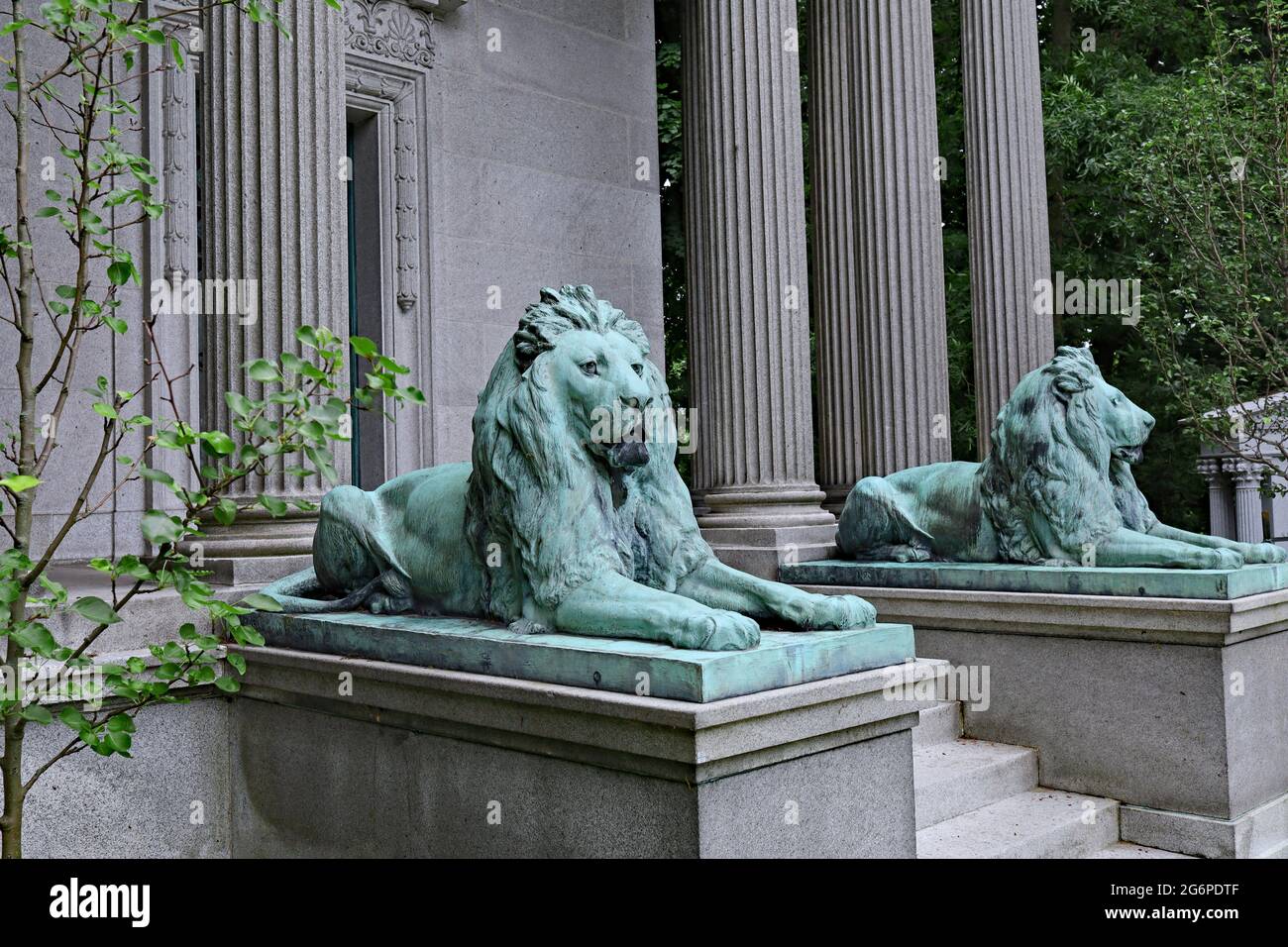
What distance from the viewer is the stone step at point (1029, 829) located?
18.0 ft

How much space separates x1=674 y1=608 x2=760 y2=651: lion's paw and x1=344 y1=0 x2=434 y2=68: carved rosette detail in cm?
792

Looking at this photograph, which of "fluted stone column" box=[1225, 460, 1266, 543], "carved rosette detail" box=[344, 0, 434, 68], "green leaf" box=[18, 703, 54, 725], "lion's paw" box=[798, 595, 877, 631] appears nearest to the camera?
"green leaf" box=[18, 703, 54, 725]

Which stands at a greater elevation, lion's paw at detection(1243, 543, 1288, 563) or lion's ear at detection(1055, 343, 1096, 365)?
lion's ear at detection(1055, 343, 1096, 365)

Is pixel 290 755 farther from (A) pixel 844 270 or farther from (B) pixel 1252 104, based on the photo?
(B) pixel 1252 104

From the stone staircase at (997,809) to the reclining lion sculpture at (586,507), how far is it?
195cm

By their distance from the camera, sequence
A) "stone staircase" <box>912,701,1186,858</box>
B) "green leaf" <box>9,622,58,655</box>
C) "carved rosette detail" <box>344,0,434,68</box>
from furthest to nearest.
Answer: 1. "carved rosette detail" <box>344,0,434,68</box>
2. "stone staircase" <box>912,701,1186,858</box>
3. "green leaf" <box>9,622,58,655</box>

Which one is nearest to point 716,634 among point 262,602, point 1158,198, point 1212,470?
point 262,602

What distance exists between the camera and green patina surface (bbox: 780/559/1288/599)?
5992 mm

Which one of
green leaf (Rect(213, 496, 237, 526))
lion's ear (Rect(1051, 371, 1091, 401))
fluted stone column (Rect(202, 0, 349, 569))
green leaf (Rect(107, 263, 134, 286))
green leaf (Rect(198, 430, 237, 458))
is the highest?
fluted stone column (Rect(202, 0, 349, 569))

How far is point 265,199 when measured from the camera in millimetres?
5934

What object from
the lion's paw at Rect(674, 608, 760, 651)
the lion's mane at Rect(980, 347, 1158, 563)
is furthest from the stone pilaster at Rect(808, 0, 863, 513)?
the lion's paw at Rect(674, 608, 760, 651)

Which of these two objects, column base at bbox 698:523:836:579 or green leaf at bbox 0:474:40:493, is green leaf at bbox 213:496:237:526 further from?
column base at bbox 698:523:836:579

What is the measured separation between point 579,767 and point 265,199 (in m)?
3.67

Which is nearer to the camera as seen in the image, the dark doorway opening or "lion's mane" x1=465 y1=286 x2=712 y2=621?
"lion's mane" x1=465 y1=286 x2=712 y2=621
